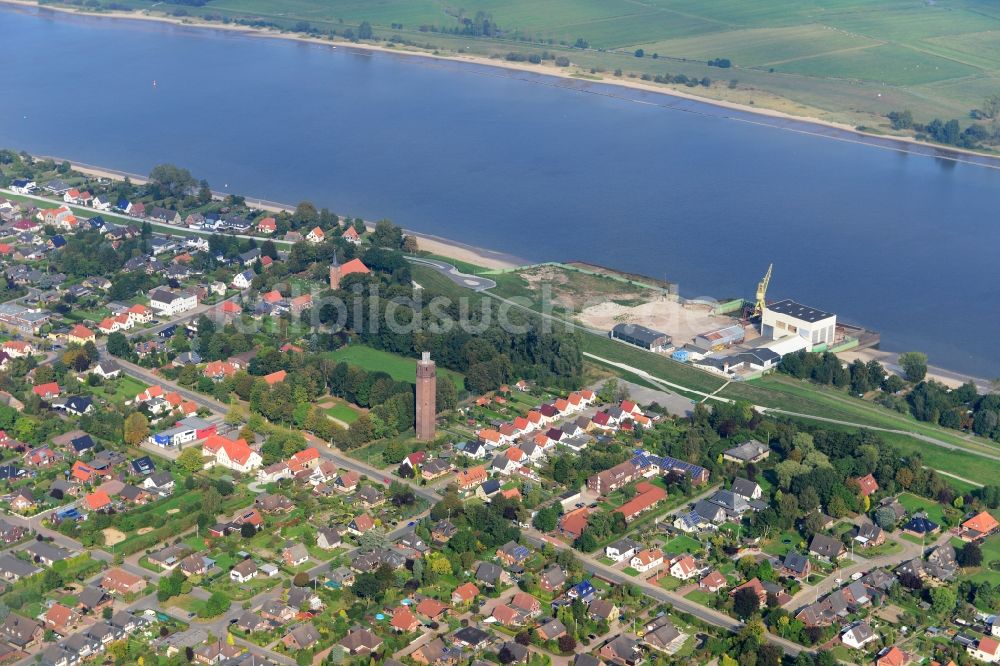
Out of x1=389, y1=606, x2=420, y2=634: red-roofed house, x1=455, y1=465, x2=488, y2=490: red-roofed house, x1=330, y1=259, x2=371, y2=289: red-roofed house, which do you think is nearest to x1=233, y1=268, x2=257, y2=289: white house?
x1=330, y1=259, x2=371, y2=289: red-roofed house

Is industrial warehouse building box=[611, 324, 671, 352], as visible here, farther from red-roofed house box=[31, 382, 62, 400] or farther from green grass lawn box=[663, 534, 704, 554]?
red-roofed house box=[31, 382, 62, 400]

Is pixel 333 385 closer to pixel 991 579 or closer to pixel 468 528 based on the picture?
pixel 468 528

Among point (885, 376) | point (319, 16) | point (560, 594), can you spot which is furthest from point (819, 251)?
point (319, 16)

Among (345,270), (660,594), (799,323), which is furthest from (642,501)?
(345,270)

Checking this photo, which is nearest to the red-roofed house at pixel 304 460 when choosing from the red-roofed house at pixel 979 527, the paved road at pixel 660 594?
the paved road at pixel 660 594

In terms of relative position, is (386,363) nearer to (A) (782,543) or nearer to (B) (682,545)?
(B) (682,545)
